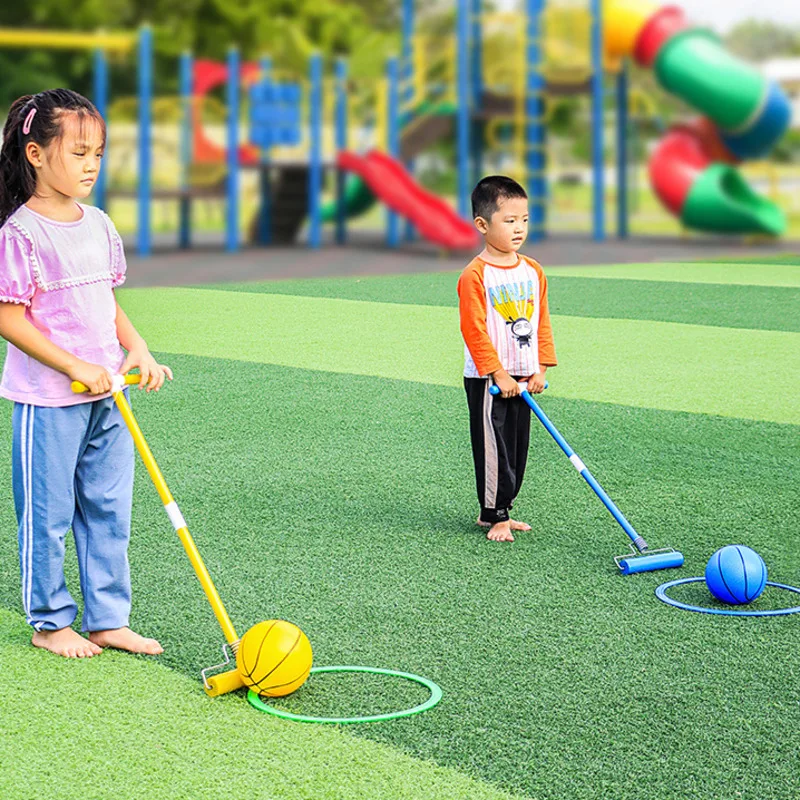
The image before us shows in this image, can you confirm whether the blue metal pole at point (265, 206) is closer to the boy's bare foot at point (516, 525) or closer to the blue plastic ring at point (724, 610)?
the boy's bare foot at point (516, 525)

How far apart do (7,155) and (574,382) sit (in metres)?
5.34

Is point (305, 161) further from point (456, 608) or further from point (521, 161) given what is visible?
point (456, 608)

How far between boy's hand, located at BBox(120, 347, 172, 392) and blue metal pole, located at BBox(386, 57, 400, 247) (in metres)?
18.6

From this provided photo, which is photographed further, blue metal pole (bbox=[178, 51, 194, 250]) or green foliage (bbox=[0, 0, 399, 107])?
green foliage (bbox=[0, 0, 399, 107])

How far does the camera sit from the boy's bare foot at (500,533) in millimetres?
4988

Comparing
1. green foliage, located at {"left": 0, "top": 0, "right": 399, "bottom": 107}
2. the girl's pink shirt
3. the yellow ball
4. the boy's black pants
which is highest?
green foliage, located at {"left": 0, "top": 0, "right": 399, "bottom": 107}

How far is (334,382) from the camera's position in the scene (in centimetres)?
842

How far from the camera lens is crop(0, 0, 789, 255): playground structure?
22172 mm

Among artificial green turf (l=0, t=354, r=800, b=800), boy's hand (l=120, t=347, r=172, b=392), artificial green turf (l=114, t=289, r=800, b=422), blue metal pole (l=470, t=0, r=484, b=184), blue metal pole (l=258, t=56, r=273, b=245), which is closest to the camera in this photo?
artificial green turf (l=0, t=354, r=800, b=800)

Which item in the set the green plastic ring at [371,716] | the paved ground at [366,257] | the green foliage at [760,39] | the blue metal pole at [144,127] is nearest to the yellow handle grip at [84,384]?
the green plastic ring at [371,716]

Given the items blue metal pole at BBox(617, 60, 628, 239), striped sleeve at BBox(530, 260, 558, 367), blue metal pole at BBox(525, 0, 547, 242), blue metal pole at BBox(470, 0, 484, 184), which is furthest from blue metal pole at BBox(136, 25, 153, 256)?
striped sleeve at BBox(530, 260, 558, 367)

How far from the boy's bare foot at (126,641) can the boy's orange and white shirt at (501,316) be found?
1728mm

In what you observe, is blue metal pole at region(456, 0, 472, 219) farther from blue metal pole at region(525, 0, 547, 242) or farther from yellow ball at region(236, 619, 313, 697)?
yellow ball at region(236, 619, 313, 697)

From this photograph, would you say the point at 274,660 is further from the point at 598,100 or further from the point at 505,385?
the point at 598,100
